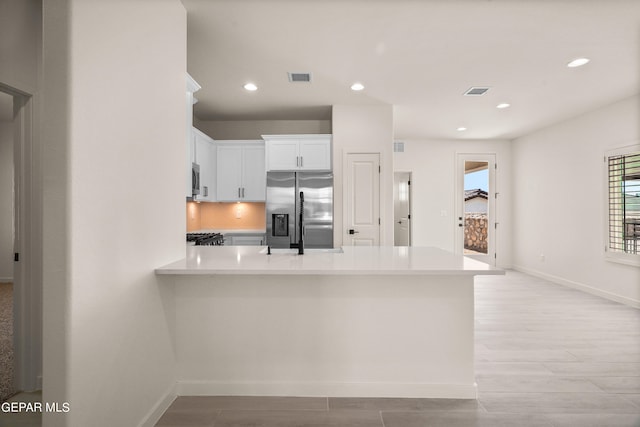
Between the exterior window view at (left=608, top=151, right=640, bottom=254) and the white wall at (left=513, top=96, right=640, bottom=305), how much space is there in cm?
16

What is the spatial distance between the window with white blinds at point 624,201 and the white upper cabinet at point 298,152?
12.8ft

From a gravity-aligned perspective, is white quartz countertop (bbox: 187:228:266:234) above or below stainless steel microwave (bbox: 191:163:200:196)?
below

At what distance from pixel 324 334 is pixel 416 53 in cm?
262

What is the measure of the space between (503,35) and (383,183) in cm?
240

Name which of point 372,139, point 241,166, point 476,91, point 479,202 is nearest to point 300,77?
point 372,139

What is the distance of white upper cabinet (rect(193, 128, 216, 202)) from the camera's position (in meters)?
4.75

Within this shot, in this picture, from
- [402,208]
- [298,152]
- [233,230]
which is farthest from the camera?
[402,208]

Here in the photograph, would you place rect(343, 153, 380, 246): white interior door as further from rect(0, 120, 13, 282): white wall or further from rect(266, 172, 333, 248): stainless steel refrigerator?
rect(0, 120, 13, 282): white wall

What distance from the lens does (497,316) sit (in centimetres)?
397

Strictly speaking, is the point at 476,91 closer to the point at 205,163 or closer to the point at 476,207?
the point at 205,163

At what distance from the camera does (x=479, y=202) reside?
25.7ft

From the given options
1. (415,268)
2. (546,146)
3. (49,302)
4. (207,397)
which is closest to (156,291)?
(49,302)

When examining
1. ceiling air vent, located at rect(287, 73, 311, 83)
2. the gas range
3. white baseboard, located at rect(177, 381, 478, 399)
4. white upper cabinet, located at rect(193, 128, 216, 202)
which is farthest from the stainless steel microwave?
white baseboard, located at rect(177, 381, 478, 399)

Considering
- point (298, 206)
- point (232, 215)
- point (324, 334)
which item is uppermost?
point (298, 206)
